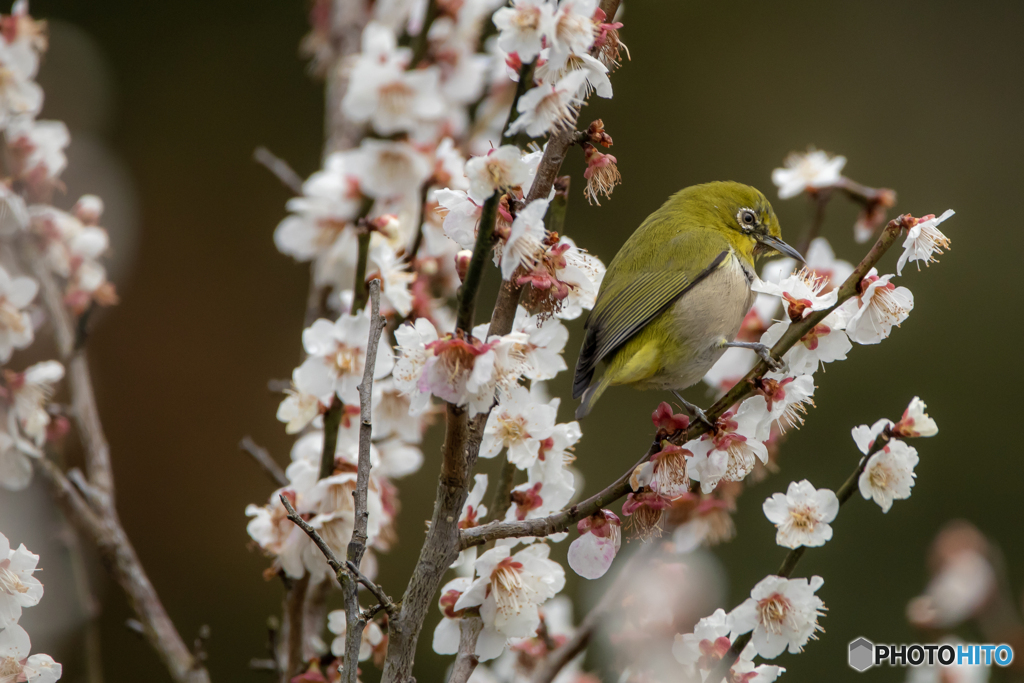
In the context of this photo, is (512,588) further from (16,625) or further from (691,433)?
(16,625)

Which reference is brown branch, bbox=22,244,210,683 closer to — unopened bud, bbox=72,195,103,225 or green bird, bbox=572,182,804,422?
unopened bud, bbox=72,195,103,225

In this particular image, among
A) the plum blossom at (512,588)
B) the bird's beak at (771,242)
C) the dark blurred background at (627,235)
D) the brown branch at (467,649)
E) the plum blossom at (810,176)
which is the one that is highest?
the dark blurred background at (627,235)

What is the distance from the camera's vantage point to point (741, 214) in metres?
2.35

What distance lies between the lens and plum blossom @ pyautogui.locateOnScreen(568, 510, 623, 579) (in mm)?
1234

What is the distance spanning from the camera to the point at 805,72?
5750mm

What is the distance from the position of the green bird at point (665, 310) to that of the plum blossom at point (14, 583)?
971 mm

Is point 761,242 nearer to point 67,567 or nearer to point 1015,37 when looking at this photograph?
point 67,567

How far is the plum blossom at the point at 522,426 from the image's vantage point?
130 centimetres

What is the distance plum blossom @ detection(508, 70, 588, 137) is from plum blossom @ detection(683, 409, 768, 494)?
0.53m

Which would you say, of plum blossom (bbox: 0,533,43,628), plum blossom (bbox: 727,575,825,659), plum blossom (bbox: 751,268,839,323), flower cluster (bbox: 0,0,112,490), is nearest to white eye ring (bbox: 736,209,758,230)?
plum blossom (bbox: 751,268,839,323)

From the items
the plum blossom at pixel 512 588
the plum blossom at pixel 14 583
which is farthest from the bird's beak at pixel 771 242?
the plum blossom at pixel 14 583

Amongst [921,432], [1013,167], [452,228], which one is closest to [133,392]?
[452,228]

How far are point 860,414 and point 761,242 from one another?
9.13 feet

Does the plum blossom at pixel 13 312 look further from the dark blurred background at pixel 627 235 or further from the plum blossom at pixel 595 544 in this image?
the dark blurred background at pixel 627 235
